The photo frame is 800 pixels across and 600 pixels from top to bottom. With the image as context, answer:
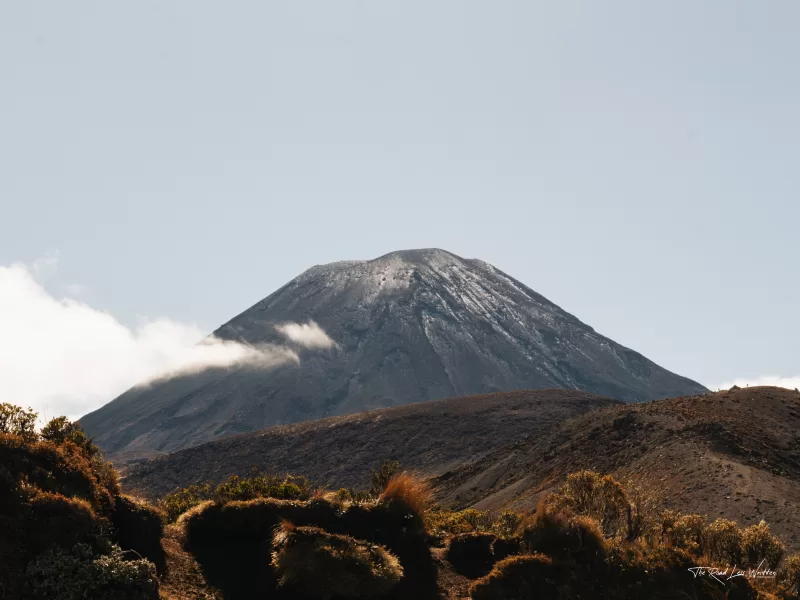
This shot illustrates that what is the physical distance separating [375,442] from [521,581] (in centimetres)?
8448

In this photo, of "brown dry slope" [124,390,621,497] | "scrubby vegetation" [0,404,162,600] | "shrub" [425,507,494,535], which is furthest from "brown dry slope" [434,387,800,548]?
"scrubby vegetation" [0,404,162,600]

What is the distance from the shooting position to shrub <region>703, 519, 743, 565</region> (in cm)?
1712

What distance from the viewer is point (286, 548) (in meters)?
11.2

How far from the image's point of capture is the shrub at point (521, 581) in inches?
464

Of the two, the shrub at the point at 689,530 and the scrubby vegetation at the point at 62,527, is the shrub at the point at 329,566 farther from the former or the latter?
the shrub at the point at 689,530

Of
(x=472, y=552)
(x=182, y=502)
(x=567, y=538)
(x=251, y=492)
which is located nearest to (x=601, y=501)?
(x=472, y=552)

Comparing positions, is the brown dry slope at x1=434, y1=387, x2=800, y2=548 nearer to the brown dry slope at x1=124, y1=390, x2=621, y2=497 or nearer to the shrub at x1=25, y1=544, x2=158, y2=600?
the brown dry slope at x1=124, y1=390, x2=621, y2=497

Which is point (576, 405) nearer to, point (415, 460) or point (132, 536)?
point (415, 460)

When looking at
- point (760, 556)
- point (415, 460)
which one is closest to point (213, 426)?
point (415, 460)

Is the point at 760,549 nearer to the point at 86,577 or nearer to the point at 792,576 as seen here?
the point at 792,576

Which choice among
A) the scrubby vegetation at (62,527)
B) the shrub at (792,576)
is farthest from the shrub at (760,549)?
the scrubby vegetation at (62,527)

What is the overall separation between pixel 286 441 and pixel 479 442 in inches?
1226

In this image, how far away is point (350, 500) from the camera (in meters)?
14.3

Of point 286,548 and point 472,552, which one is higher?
point 286,548
